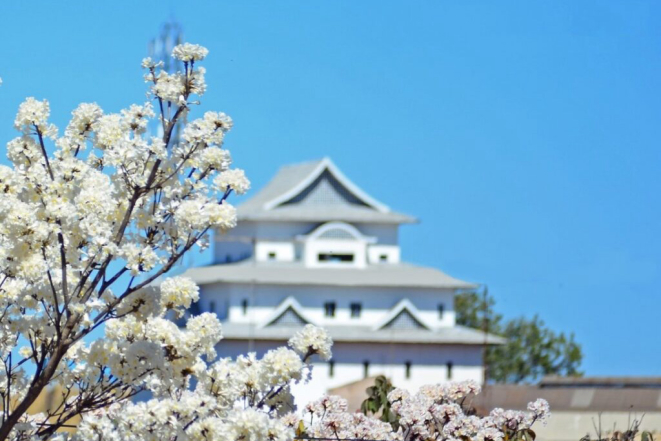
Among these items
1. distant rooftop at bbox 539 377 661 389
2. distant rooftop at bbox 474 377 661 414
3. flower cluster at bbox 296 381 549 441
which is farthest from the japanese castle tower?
flower cluster at bbox 296 381 549 441

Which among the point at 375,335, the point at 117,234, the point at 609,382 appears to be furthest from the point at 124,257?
the point at 375,335

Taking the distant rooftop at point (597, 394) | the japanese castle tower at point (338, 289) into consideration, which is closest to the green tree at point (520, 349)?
the japanese castle tower at point (338, 289)

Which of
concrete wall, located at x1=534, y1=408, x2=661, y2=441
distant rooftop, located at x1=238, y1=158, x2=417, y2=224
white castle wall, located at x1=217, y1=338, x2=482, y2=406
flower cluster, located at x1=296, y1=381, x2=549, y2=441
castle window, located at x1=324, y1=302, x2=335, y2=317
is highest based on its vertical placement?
distant rooftop, located at x1=238, y1=158, x2=417, y2=224

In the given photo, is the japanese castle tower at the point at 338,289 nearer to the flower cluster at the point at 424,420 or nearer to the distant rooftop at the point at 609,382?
the distant rooftop at the point at 609,382

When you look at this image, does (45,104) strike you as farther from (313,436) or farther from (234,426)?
(313,436)

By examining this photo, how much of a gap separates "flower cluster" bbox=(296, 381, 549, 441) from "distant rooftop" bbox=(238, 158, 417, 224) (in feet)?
248

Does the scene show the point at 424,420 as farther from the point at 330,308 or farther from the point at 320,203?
the point at 320,203

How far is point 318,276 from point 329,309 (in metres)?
1.86

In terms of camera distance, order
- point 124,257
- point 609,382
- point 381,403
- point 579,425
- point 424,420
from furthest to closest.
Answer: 1. point 609,382
2. point 579,425
3. point 381,403
4. point 424,420
5. point 124,257

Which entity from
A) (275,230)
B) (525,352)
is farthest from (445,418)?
(525,352)

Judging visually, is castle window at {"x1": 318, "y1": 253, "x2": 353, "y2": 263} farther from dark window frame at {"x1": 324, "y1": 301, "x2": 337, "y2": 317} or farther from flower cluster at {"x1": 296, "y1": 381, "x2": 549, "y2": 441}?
flower cluster at {"x1": 296, "y1": 381, "x2": 549, "y2": 441}

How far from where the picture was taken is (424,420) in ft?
31.1

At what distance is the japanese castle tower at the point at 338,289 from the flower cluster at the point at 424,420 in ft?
218

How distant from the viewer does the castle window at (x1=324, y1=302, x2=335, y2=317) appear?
8375cm
